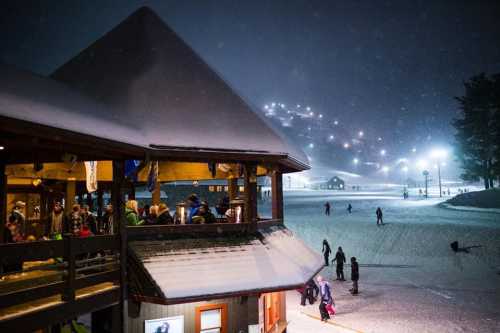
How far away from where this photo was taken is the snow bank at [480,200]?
45.8 meters

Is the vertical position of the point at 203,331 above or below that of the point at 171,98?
below

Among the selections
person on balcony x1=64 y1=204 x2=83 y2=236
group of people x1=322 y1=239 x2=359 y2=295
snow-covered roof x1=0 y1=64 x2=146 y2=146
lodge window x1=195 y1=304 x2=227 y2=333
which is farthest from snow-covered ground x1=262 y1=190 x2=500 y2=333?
snow-covered roof x1=0 y1=64 x2=146 y2=146

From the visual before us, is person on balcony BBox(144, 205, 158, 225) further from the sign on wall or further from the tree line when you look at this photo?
the tree line

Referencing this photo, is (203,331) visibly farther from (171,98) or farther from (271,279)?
(171,98)

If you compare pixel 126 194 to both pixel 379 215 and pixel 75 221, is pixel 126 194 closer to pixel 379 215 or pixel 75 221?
pixel 75 221

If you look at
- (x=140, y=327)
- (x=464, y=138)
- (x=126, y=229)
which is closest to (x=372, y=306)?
(x=140, y=327)

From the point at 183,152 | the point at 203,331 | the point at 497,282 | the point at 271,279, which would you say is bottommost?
the point at 497,282

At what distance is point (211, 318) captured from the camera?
10.1 meters

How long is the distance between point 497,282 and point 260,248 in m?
18.7

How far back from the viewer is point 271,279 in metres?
9.28

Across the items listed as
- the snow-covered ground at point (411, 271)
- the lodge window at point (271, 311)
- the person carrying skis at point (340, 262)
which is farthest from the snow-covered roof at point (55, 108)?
the person carrying skis at point (340, 262)

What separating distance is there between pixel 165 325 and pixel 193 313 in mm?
778

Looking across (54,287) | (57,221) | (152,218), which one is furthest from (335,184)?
(54,287)

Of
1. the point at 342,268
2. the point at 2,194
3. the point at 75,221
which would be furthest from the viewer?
the point at 342,268
